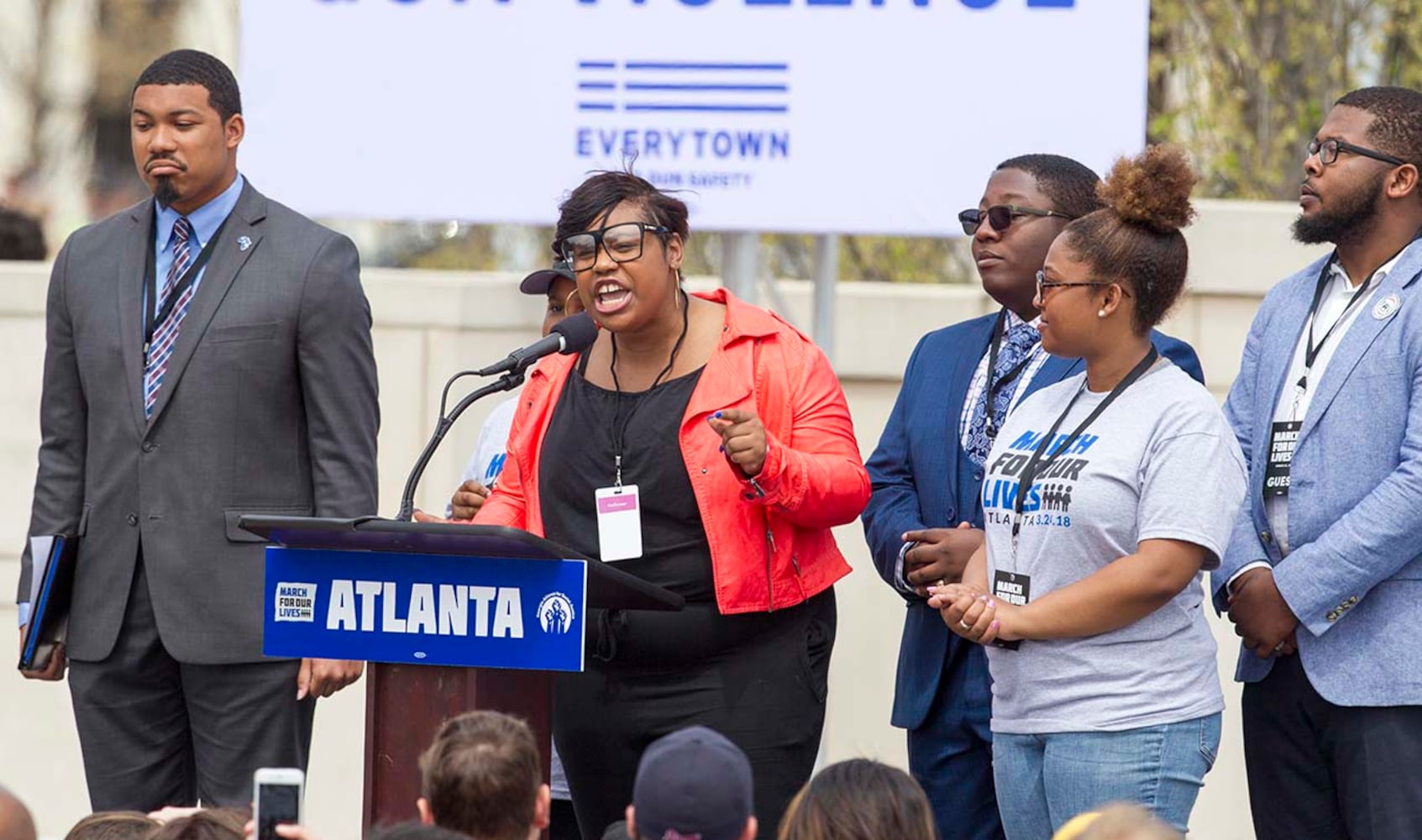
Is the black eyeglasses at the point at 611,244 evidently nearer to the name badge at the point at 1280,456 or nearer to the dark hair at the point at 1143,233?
the dark hair at the point at 1143,233

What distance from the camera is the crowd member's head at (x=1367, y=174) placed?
4223mm

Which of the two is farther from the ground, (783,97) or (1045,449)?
(783,97)

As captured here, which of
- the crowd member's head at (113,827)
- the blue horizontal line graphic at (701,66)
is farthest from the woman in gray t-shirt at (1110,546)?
the blue horizontal line graphic at (701,66)

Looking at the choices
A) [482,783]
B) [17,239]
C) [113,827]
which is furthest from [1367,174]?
[17,239]

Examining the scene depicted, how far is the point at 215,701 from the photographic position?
14.8 ft

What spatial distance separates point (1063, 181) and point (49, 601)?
2599 millimetres

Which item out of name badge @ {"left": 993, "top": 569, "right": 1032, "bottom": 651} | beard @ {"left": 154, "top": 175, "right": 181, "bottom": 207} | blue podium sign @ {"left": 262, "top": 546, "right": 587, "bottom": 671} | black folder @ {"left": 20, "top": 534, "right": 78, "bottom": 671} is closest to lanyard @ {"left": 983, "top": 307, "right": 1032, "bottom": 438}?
name badge @ {"left": 993, "top": 569, "right": 1032, "bottom": 651}

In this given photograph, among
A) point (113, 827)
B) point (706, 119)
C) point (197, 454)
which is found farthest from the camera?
point (706, 119)

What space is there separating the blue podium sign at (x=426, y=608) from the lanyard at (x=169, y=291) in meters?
1.12

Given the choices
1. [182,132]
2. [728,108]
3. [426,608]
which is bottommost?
[426,608]

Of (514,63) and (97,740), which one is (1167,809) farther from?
(514,63)

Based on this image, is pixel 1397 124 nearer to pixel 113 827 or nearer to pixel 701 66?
pixel 701 66

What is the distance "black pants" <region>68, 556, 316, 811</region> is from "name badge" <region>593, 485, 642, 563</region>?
920mm

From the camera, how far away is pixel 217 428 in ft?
14.8
